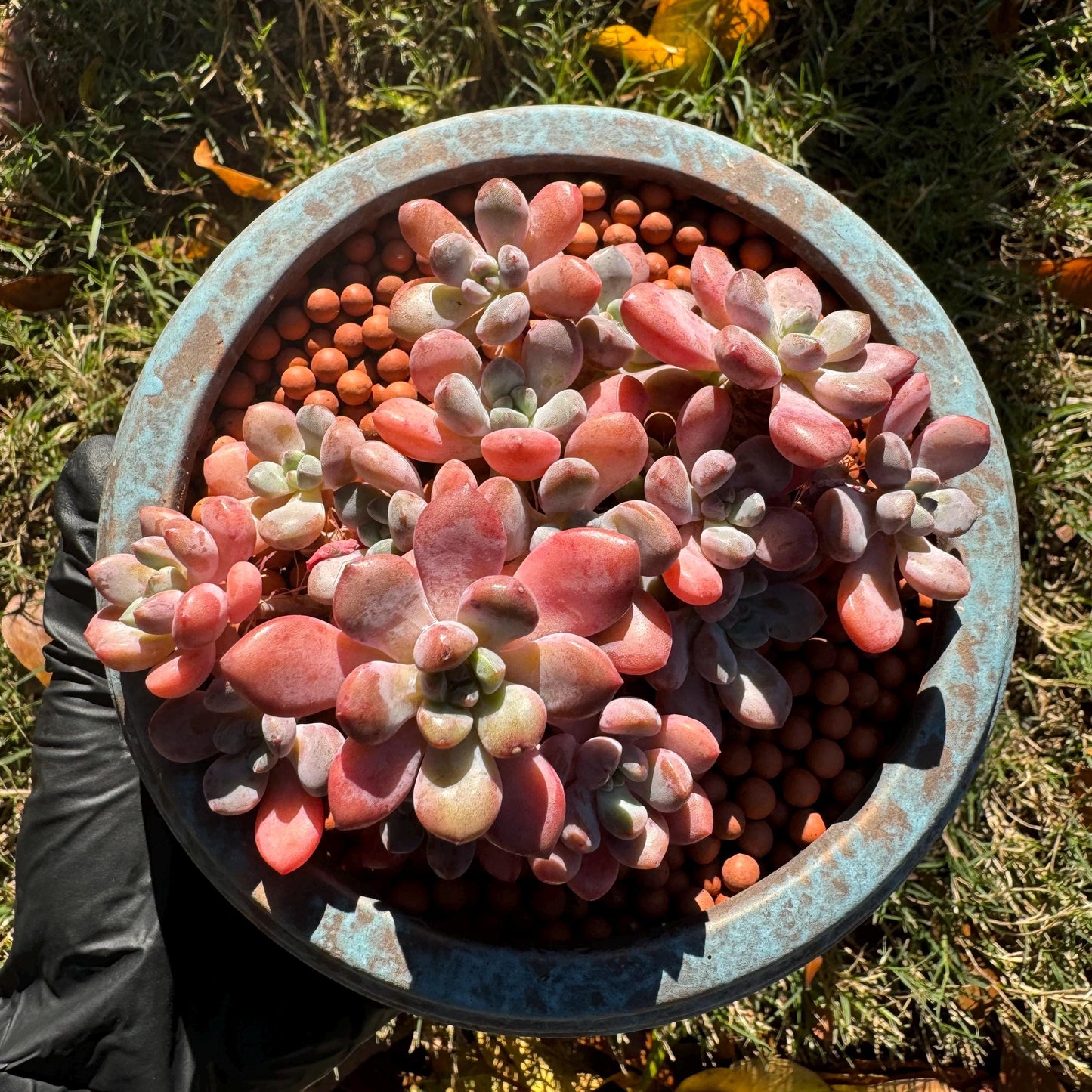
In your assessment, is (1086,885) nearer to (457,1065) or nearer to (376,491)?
(457,1065)

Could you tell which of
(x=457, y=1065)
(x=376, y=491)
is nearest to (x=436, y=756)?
(x=376, y=491)

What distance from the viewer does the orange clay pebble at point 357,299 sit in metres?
1.00

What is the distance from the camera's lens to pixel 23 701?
1.62 metres

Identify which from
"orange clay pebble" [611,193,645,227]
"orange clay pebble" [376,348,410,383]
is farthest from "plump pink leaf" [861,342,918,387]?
"orange clay pebble" [376,348,410,383]

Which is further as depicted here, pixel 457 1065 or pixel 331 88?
pixel 331 88

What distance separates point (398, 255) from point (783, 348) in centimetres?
46

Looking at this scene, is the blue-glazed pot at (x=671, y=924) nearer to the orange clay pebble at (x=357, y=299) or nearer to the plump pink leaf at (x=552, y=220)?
the orange clay pebble at (x=357, y=299)

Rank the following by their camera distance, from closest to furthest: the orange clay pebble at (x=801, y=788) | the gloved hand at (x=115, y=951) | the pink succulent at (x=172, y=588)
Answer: the pink succulent at (x=172, y=588) → the orange clay pebble at (x=801, y=788) → the gloved hand at (x=115, y=951)

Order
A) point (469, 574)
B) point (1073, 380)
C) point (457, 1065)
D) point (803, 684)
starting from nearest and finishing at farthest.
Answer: point (469, 574) → point (803, 684) → point (457, 1065) → point (1073, 380)

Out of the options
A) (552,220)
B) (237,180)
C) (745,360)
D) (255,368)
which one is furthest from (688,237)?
(237,180)

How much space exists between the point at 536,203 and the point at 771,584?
1.24 ft

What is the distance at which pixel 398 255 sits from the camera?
3.38 ft

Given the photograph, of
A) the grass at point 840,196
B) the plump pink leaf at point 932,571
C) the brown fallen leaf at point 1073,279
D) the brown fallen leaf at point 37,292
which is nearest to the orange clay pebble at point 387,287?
the plump pink leaf at point 932,571

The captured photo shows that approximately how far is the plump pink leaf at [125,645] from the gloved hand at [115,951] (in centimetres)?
49
